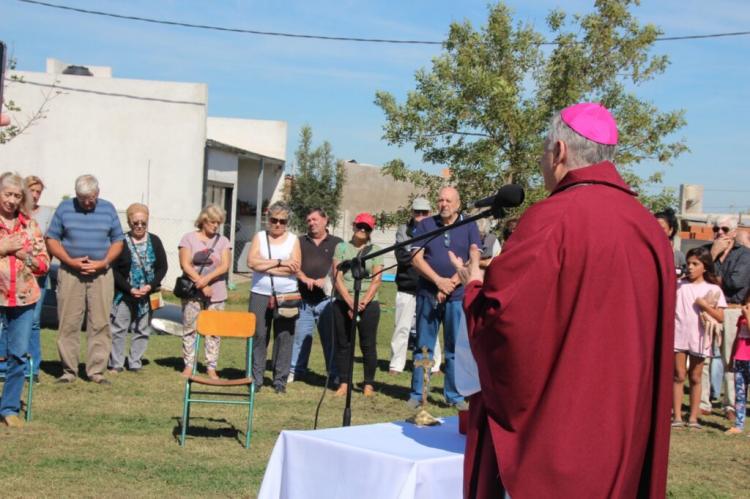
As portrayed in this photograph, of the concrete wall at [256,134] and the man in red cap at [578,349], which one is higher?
the concrete wall at [256,134]

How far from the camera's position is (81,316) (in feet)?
34.6

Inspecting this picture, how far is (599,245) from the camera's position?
345 centimetres

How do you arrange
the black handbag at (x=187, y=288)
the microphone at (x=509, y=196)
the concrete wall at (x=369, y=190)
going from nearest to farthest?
the microphone at (x=509, y=196) < the black handbag at (x=187, y=288) < the concrete wall at (x=369, y=190)

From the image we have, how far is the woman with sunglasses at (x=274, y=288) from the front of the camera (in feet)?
34.5

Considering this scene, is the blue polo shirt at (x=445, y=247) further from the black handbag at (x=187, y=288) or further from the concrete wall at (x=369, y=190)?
A: the concrete wall at (x=369, y=190)

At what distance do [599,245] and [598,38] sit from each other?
Result: 1328 centimetres

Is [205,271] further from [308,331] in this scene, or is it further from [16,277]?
[16,277]

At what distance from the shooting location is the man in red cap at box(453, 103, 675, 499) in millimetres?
3402

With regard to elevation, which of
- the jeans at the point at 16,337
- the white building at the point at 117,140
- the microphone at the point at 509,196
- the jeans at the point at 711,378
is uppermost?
the white building at the point at 117,140

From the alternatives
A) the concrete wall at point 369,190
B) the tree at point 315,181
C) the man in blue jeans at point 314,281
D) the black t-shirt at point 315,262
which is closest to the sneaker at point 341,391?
the man in blue jeans at point 314,281

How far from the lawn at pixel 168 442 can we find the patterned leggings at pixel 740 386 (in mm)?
247

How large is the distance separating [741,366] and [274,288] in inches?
192

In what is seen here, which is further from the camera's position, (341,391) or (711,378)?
(711,378)

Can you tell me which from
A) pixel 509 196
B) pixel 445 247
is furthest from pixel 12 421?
pixel 509 196
